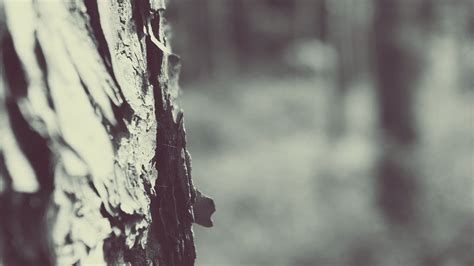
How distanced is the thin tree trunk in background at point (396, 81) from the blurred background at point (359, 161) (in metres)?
0.01

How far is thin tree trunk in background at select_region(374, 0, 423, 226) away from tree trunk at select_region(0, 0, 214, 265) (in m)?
4.73

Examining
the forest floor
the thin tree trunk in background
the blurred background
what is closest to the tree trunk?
the blurred background

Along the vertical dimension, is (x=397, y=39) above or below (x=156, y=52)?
above

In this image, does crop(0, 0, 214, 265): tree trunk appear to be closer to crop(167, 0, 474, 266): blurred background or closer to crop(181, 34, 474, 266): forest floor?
crop(167, 0, 474, 266): blurred background

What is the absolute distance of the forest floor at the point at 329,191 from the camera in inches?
173

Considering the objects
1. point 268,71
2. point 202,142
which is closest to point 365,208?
point 202,142

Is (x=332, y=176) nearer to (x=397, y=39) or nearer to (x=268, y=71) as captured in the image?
(x=397, y=39)

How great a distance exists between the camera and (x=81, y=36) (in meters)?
0.87

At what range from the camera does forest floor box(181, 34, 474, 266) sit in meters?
4.40

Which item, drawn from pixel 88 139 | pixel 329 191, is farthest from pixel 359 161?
pixel 88 139

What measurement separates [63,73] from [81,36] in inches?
2.4

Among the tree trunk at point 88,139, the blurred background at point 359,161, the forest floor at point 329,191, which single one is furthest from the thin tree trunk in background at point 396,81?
the tree trunk at point 88,139

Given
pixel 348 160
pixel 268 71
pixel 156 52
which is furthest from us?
pixel 268 71

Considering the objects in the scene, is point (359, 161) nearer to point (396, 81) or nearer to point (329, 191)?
point (329, 191)
